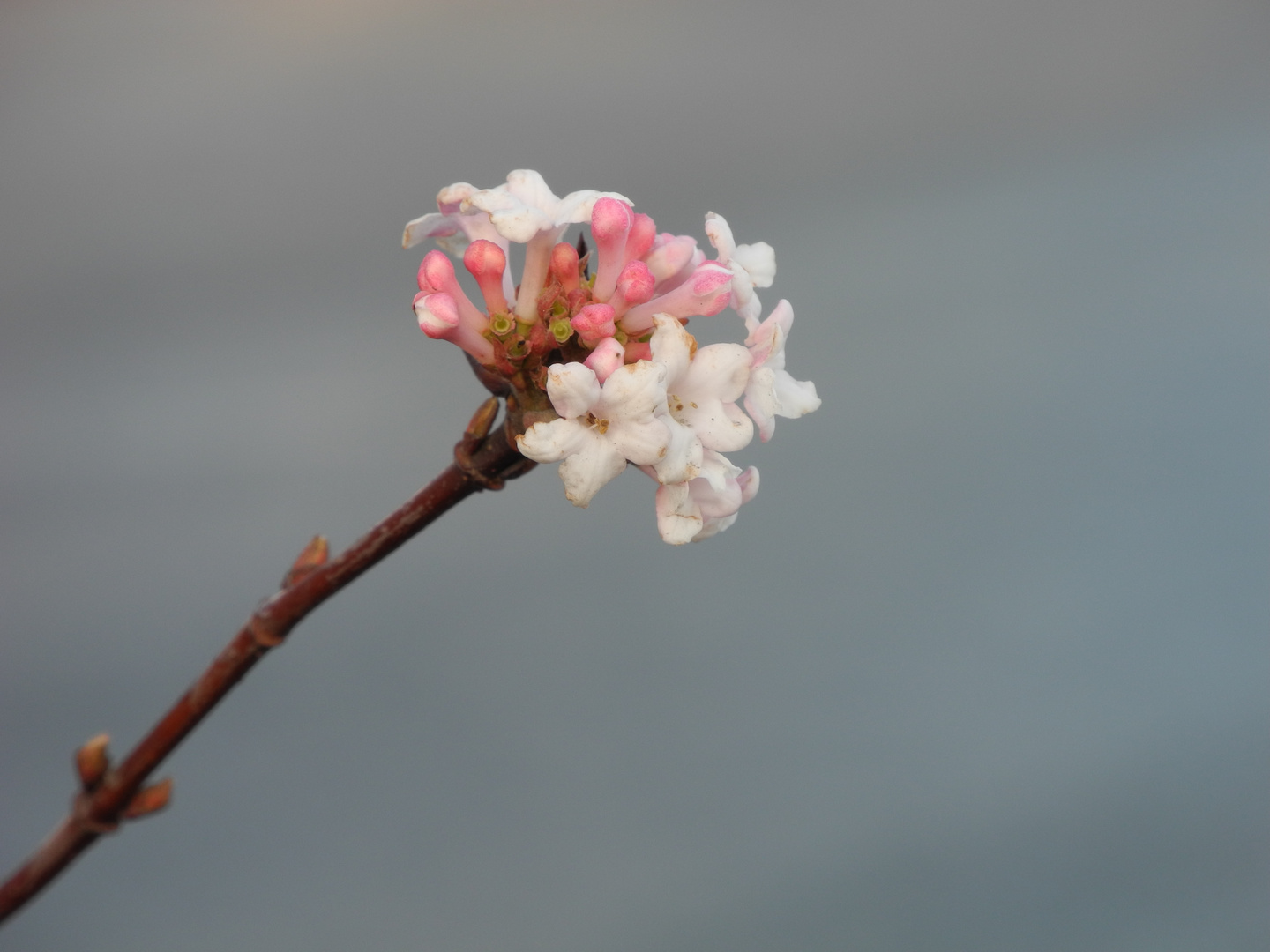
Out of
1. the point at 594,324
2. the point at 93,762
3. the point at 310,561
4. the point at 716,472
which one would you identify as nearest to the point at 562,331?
the point at 594,324

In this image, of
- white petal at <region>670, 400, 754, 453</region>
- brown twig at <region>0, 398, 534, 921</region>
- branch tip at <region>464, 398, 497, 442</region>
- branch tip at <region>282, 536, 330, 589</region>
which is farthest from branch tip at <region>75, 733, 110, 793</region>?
white petal at <region>670, 400, 754, 453</region>

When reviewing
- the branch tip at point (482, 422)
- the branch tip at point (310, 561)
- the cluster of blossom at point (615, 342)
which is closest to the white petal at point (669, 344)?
the cluster of blossom at point (615, 342)

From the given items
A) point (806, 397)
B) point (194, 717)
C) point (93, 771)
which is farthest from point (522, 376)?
point (93, 771)

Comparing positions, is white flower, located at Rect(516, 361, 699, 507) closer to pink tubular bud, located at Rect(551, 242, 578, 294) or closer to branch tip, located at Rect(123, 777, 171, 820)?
pink tubular bud, located at Rect(551, 242, 578, 294)

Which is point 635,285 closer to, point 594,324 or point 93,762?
point 594,324

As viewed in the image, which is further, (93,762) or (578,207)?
(93,762)
